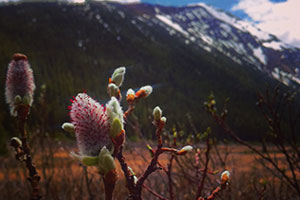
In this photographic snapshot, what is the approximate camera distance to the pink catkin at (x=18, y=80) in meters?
1.16

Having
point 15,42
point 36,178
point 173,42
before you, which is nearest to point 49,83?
point 15,42

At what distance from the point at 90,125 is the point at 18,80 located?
0.73 meters

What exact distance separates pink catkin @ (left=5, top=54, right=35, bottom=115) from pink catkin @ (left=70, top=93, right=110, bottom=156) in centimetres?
62

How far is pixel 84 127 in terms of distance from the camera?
64 centimetres

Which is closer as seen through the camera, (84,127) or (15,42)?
(84,127)

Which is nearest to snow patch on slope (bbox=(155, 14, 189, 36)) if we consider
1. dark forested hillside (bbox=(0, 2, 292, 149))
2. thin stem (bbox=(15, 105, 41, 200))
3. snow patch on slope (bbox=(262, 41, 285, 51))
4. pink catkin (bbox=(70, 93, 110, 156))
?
dark forested hillside (bbox=(0, 2, 292, 149))

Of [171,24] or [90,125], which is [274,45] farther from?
[171,24]

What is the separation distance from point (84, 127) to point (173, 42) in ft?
248

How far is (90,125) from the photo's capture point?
0.63 meters

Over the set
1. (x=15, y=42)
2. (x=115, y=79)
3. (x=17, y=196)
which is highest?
(x=15, y=42)

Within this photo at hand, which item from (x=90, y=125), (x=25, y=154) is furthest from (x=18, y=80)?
(x=90, y=125)

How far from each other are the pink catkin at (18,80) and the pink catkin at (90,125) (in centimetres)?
62

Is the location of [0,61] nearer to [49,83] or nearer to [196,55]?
[49,83]

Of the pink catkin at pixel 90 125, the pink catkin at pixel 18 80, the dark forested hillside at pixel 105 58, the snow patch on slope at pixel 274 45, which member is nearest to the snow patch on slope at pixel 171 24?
the dark forested hillside at pixel 105 58
